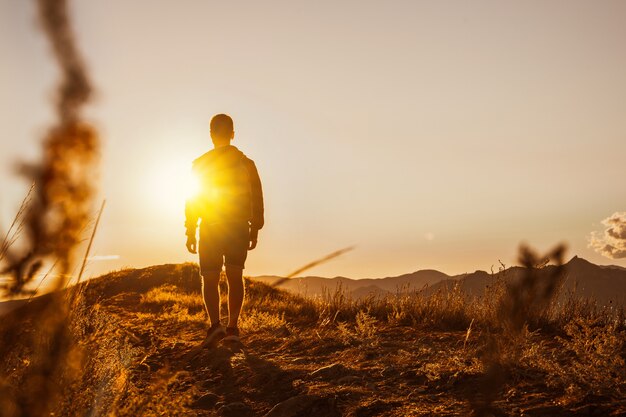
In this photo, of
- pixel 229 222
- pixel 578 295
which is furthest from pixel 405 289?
pixel 229 222

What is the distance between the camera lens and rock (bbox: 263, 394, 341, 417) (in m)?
3.20

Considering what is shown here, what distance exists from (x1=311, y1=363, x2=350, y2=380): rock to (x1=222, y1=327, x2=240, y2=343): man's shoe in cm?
163

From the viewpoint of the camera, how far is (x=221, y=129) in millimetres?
5863

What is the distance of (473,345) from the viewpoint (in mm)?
4477

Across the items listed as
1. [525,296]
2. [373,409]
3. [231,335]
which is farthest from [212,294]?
[525,296]

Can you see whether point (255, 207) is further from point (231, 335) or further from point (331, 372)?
point (331, 372)

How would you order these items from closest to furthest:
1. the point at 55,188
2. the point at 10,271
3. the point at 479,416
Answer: the point at 479,416, the point at 55,188, the point at 10,271

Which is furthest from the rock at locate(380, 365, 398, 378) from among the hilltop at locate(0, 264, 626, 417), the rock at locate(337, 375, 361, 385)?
the rock at locate(337, 375, 361, 385)

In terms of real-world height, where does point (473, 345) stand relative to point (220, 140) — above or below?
below

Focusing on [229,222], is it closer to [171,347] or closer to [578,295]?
[171,347]

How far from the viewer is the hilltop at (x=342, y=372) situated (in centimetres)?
277

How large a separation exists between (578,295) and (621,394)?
4076 mm

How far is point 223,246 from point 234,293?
0.51 m

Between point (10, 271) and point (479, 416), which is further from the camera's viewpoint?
point (10, 271)
